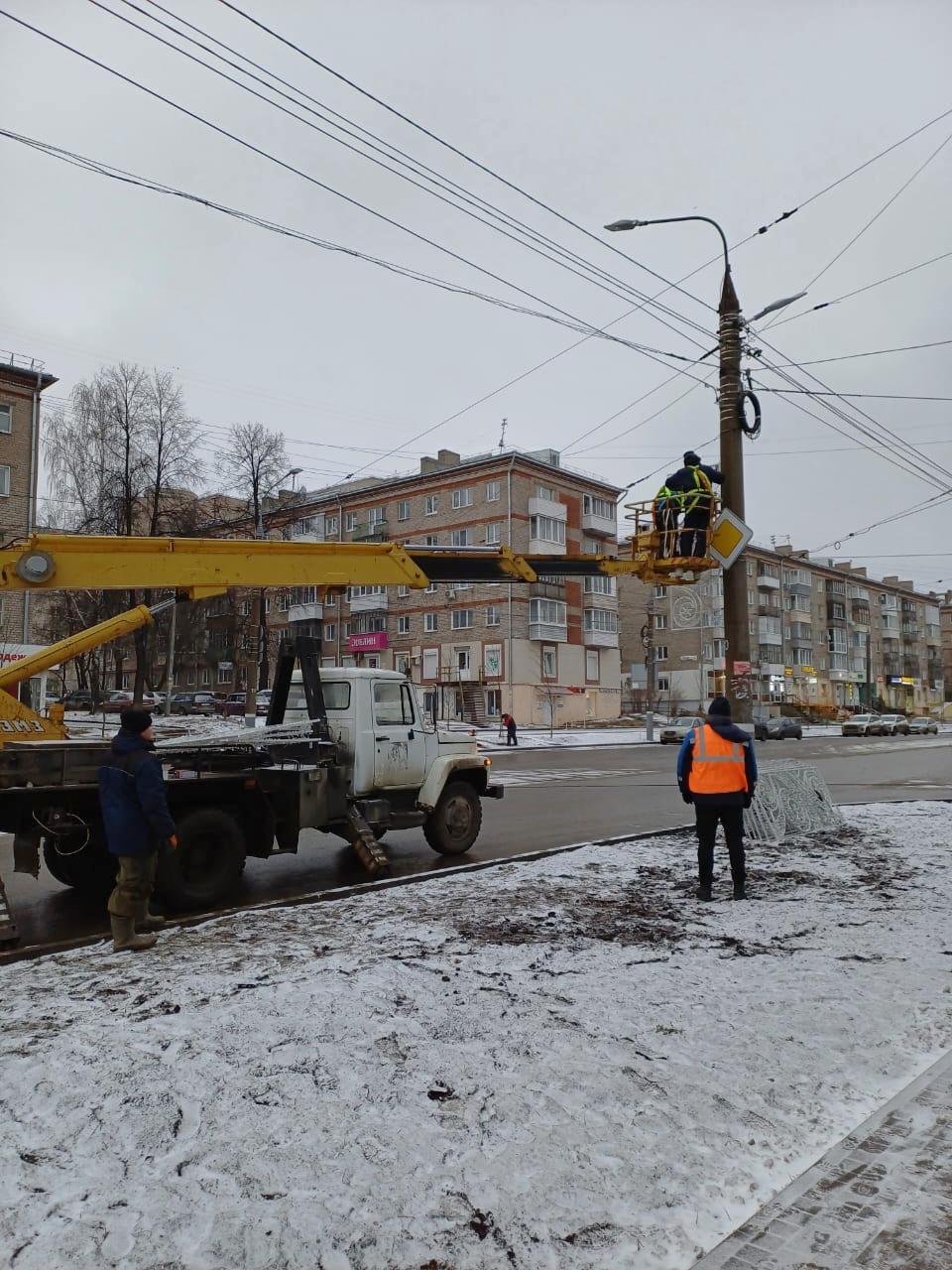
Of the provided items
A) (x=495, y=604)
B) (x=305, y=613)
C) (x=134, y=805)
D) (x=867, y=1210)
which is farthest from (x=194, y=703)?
(x=867, y=1210)

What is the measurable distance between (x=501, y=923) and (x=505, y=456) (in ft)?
169

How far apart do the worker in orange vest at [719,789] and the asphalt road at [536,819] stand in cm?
308

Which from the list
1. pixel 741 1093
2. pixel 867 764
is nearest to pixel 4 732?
pixel 741 1093

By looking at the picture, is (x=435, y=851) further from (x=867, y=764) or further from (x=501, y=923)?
(x=867, y=764)

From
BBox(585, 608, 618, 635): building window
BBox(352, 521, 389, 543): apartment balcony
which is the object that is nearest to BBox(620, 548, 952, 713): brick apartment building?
BBox(585, 608, 618, 635): building window

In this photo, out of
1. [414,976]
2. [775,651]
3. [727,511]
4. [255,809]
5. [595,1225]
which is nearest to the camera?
[595,1225]

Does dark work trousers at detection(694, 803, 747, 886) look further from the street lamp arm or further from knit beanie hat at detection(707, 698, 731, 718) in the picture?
the street lamp arm

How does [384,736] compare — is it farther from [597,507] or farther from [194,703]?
[597,507]

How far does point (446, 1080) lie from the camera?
3941mm

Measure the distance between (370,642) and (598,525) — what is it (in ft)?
57.2

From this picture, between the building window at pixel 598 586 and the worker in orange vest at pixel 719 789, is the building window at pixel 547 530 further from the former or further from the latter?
the worker in orange vest at pixel 719 789

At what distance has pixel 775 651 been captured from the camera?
82562 mm

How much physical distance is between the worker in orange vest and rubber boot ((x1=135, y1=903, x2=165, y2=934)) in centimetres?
431

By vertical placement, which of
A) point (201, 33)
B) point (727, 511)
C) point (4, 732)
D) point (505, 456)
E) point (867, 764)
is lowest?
point (867, 764)
